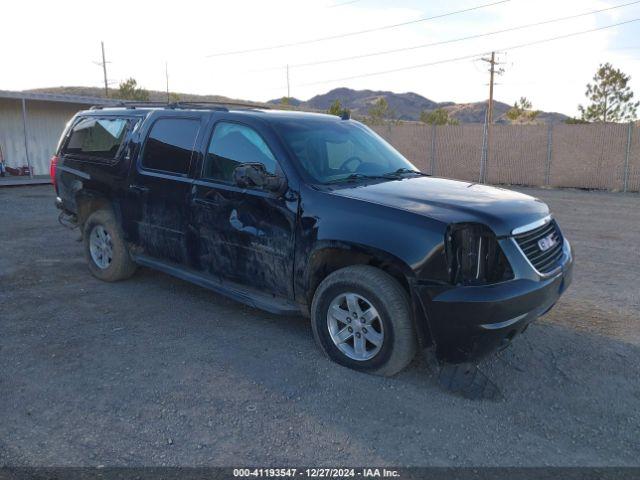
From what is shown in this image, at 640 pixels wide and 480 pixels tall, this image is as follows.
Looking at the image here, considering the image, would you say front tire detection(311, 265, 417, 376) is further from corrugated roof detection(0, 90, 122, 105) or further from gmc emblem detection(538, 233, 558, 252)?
corrugated roof detection(0, 90, 122, 105)

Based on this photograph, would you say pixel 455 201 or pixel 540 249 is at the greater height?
pixel 455 201

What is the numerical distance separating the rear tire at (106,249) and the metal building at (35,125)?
15.0 m

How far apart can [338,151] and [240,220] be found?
3.51 feet

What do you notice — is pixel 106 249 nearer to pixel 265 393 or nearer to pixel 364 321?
pixel 265 393

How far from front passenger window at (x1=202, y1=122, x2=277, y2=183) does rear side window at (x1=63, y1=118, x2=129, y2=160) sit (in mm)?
1508

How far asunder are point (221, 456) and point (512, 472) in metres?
1.55

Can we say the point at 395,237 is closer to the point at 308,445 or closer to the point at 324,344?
the point at 324,344

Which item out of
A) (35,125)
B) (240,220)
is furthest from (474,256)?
(35,125)

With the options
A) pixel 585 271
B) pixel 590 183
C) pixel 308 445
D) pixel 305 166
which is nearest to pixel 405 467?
pixel 308 445

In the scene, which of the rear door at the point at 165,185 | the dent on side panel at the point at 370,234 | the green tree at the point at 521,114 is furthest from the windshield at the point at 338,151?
the green tree at the point at 521,114

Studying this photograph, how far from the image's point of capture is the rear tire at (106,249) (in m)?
5.70

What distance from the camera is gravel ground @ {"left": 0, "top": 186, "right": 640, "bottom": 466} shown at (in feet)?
9.66

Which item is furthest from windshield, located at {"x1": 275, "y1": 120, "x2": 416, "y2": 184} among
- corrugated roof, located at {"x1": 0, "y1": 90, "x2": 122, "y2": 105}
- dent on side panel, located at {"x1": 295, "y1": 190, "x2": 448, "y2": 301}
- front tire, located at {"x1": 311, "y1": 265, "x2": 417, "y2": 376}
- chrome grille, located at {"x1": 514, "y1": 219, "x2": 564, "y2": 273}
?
corrugated roof, located at {"x1": 0, "y1": 90, "x2": 122, "y2": 105}

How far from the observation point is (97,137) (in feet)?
19.5
